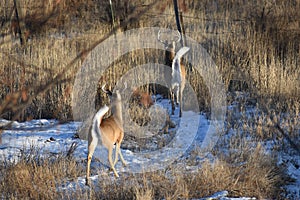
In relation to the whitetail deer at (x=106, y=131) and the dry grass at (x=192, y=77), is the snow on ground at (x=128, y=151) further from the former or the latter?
the whitetail deer at (x=106, y=131)

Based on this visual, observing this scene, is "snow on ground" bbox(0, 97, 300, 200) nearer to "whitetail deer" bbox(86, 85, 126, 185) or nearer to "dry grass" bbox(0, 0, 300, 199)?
"dry grass" bbox(0, 0, 300, 199)

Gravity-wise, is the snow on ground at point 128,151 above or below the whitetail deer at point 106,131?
below

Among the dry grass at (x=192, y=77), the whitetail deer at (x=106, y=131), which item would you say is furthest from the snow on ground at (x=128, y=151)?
the whitetail deer at (x=106, y=131)

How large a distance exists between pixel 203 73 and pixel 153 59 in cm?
100

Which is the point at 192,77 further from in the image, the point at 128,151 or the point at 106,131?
the point at 106,131

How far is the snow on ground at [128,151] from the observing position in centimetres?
416

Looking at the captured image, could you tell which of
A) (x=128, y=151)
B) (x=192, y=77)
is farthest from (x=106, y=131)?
(x=192, y=77)

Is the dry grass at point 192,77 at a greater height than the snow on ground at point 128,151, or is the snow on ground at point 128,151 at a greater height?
the dry grass at point 192,77

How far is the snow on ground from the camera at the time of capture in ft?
13.6

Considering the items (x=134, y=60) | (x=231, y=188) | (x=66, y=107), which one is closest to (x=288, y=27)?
(x=134, y=60)

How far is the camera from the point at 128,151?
466 centimetres

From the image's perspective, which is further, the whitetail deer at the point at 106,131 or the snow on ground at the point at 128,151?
the snow on ground at the point at 128,151

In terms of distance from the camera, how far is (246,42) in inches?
284

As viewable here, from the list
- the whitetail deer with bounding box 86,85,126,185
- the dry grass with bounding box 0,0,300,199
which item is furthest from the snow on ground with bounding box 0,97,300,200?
the whitetail deer with bounding box 86,85,126,185
